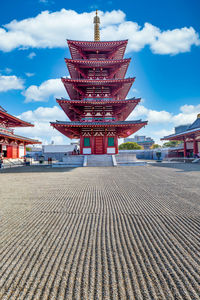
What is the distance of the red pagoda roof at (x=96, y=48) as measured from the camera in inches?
625

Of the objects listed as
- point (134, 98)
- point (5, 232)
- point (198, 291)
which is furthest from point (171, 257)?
point (134, 98)

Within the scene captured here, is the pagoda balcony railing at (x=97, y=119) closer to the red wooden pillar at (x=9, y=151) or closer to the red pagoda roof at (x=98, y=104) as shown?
the red pagoda roof at (x=98, y=104)

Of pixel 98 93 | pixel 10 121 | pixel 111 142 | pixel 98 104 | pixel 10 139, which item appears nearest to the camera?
pixel 98 104

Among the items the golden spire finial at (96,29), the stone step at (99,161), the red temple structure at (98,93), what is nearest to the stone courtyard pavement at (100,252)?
→ the stone step at (99,161)

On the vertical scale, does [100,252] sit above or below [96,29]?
below

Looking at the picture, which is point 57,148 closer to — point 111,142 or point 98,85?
point 111,142

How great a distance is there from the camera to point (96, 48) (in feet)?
54.5

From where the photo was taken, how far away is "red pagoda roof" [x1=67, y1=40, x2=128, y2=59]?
15.9m

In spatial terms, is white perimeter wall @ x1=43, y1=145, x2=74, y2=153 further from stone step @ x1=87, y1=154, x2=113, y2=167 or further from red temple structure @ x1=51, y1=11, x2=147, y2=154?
stone step @ x1=87, y1=154, x2=113, y2=167

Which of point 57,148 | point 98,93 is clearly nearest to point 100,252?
point 98,93


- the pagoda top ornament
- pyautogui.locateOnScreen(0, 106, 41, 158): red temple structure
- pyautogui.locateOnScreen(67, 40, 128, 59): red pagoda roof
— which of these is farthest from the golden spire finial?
pyautogui.locateOnScreen(0, 106, 41, 158): red temple structure

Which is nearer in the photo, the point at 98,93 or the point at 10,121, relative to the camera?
the point at 98,93

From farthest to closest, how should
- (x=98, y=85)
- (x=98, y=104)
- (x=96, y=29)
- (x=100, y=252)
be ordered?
(x=96, y=29) → (x=98, y=85) → (x=98, y=104) → (x=100, y=252)

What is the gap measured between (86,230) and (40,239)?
67cm
